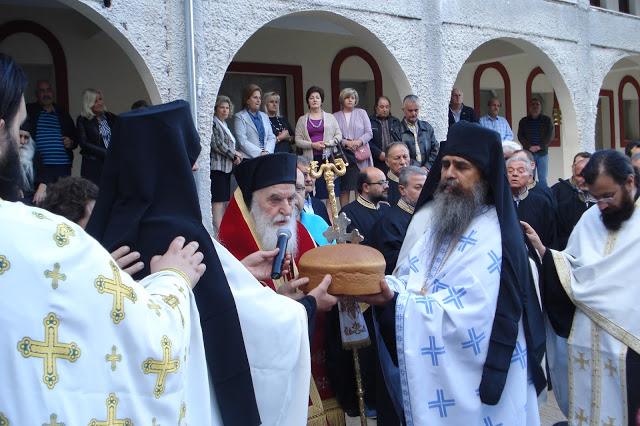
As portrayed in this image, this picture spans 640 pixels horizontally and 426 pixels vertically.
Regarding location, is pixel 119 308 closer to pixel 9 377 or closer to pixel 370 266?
pixel 9 377

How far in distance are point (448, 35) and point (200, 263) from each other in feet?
28.9

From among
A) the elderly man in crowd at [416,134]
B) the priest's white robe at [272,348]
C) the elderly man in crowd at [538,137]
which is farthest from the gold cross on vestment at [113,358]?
the elderly man in crowd at [538,137]

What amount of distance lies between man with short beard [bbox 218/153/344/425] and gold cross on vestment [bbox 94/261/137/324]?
182 cm

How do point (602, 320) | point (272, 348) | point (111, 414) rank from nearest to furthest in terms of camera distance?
point (111, 414)
point (272, 348)
point (602, 320)

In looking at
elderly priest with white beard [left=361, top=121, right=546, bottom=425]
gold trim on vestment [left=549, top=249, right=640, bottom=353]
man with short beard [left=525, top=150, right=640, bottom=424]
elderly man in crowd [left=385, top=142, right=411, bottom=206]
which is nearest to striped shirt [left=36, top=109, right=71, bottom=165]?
elderly man in crowd [left=385, top=142, right=411, bottom=206]

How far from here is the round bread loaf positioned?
288cm

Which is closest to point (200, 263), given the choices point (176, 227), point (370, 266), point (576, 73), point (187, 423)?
point (176, 227)

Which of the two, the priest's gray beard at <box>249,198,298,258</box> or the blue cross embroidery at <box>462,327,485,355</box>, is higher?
the priest's gray beard at <box>249,198,298,258</box>

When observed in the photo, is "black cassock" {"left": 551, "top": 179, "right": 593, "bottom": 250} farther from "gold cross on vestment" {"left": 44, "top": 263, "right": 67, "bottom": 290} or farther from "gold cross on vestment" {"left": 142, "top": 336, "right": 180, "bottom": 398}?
"gold cross on vestment" {"left": 44, "top": 263, "right": 67, "bottom": 290}

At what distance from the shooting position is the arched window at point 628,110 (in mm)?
A: 18453

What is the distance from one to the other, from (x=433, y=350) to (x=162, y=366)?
1.73 meters

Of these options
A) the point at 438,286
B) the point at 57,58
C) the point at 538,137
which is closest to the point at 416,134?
the point at 538,137

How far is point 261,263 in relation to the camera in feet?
10.1

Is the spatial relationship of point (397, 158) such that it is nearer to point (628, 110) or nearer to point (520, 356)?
point (520, 356)
